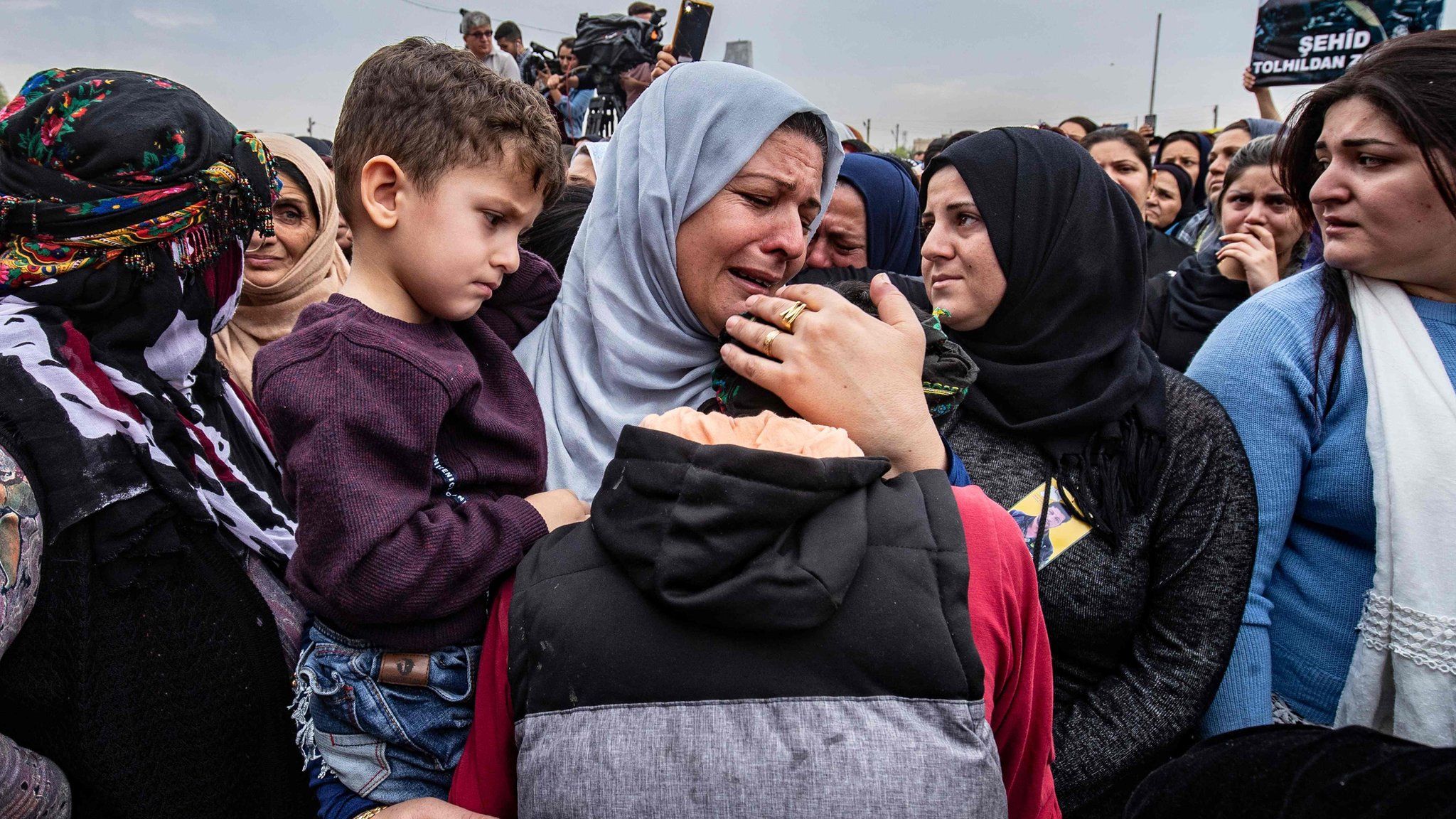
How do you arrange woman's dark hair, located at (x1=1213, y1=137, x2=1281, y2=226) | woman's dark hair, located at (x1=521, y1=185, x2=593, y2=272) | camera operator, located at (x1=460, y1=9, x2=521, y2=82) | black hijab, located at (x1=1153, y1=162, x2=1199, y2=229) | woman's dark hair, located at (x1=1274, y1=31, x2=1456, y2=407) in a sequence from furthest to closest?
1. camera operator, located at (x1=460, y1=9, x2=521, y2=82)
2. black hijab, located at (x1=1153, y1=162, x2=1199, y2=229)
3. woman's dark hair, located at (x1=1213, y1=137, x2=1281, y2=226)
4. woman's dark hair, located at (x1=521, y1=185, x2=593, y2=272)
5. woman's dark hair, located at (x1=1274, y1=31, x2=1456, y2=407)

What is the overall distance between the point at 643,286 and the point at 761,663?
3.14 feet

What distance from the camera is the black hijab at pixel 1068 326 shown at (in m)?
1.77

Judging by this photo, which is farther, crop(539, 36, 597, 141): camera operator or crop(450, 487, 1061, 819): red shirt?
crop(539, 36, 597, 141): camera operator

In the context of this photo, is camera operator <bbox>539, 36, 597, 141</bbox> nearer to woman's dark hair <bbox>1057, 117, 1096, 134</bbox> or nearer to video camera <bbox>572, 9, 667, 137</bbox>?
video camera <bbox>572, 9, 667, 137</bbox>

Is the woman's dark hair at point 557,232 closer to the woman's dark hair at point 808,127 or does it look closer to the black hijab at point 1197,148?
the woman's dark hair at point 808,127

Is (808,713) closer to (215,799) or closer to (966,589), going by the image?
(966,589)

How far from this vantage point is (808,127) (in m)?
1.71

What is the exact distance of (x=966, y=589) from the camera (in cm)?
95

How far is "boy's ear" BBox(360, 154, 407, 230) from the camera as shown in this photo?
4.49 ft

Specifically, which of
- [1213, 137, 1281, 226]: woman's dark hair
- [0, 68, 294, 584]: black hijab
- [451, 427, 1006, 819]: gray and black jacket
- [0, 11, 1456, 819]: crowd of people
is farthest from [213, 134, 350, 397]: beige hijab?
[1213, 137, 1281, 226]: woman's dark hair

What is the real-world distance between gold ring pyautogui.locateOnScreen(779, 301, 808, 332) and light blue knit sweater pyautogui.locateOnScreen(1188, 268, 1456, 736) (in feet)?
3.79

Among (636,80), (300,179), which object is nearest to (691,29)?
(636,80)

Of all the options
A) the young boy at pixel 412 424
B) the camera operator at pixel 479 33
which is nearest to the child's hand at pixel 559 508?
the young boy at pixel 412 424

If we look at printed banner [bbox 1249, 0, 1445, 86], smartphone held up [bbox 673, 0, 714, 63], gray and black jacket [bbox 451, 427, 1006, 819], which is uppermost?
printed banner [bbox 1249, 0, 1445, 86]
